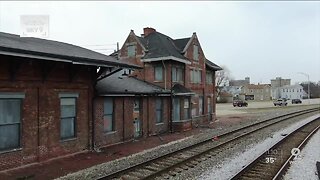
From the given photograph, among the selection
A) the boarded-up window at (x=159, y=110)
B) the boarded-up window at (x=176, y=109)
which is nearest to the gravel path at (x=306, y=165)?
the boarded-up window at (x=159, y=110)

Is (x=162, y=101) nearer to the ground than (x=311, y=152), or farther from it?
farther from it

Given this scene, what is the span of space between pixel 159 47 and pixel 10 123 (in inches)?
639

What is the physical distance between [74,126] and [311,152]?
11.1 meters

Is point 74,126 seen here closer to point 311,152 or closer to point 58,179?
point 58,179

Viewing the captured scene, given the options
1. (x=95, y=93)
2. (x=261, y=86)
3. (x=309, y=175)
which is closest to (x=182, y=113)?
(x=95, y=93)

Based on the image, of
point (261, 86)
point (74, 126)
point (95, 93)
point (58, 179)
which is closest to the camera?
point (58, 179)

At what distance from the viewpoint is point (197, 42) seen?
30453 millimetres

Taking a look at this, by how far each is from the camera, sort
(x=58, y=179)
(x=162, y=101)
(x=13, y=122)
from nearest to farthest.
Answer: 1. (x=58, y=179)
2. (x=13, y=122)
3. (x=162, y=101)

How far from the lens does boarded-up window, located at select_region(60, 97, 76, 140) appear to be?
47.7ft

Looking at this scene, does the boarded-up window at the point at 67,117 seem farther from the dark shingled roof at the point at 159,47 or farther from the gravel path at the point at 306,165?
the dark shingled roof at the point at 159,47

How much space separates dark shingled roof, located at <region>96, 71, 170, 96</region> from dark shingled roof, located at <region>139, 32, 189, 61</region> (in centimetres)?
239

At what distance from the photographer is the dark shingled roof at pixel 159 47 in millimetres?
25812

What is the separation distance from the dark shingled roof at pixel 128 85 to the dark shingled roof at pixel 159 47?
239 centimetres

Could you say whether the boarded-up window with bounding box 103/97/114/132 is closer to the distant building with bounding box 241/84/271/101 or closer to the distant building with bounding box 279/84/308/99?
the distant building with bounding box 241/84/271/101
